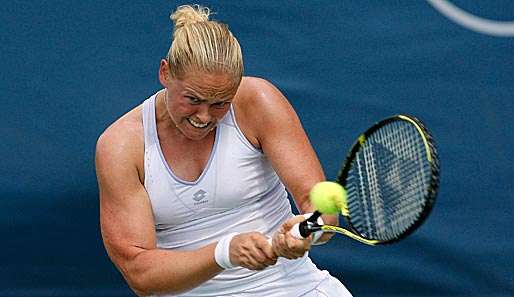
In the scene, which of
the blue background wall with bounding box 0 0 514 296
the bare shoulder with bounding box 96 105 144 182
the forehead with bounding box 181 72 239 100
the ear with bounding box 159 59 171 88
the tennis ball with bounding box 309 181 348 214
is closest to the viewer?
the tennis ball with bounding box 309 181 348 214

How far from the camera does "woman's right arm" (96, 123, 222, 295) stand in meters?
A: 3.38

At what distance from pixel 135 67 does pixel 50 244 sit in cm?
69

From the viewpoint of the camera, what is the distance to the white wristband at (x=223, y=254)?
3176mm

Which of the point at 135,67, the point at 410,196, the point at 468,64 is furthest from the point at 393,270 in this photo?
the point at 410,196

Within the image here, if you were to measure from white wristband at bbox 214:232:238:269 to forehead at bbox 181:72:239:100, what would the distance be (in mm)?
368

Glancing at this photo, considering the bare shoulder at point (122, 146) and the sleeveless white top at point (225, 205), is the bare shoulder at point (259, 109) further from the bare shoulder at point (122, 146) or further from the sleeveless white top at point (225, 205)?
the bare shoulder at point (122, 146)

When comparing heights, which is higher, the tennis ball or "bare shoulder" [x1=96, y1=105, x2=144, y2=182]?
"bare shoulder" [x1=96, y1=105, x2=144, y2=182]

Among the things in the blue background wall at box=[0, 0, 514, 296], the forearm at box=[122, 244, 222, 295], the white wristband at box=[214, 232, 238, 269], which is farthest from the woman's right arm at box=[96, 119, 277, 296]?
the blue background wall at box=[0, 0, 514, 296]

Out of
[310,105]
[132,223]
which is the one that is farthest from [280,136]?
[310,105]

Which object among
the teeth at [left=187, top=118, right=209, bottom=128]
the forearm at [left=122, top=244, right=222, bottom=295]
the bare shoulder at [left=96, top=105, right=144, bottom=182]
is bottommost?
the forearm at [left=122, top=244, right=222, bottom=295]

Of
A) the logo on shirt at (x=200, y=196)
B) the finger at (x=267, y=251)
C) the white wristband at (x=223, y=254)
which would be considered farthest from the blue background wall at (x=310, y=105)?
the finger at (x=267, y=251)

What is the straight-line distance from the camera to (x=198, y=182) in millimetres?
3494

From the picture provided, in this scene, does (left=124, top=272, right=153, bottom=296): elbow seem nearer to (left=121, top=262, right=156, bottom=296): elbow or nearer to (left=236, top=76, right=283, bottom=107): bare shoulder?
(left=121, top=262, right=156, bottom=296): elbow

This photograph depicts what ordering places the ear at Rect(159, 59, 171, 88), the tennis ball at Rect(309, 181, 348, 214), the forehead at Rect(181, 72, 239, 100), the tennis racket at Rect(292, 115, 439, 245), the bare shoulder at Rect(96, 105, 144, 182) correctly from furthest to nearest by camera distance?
the bare shoulder at Rect(96, 105, 144, 182)
the ear at Rect(159, 59, 171, 88)
the forehead at Rect(181, 72, 239, 100)
the tennis racket at Rect(292, 115, 439, 245)
the tennis ball at Rect(309, 181, 348, 214)
